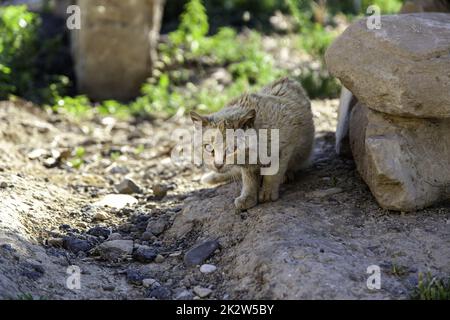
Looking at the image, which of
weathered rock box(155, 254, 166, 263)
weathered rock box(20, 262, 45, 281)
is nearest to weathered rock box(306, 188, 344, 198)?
weathered rock box(155, 254, 166, 263)

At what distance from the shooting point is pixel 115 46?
999 centimetres

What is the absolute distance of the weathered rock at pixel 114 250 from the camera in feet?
17.1

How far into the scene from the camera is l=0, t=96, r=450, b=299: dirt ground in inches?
176

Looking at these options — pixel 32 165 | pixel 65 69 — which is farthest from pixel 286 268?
pixel 65 69

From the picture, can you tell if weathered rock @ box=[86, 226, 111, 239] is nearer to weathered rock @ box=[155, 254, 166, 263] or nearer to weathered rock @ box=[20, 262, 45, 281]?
weathered rock @ box=[155, 254, 166, 263]

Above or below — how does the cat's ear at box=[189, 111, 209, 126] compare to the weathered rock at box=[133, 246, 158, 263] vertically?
above

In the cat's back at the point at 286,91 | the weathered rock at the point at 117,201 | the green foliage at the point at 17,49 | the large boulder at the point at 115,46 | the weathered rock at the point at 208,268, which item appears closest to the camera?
the weathered rock at the point at 208,268

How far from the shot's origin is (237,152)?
5.17 meters

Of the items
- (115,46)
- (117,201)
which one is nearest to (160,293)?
(117,201)

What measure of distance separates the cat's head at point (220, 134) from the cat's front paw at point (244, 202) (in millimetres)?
346

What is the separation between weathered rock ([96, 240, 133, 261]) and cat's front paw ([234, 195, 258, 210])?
873 mm

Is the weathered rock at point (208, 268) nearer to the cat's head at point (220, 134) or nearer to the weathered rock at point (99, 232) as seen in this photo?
the cat's head at point (220, 134)

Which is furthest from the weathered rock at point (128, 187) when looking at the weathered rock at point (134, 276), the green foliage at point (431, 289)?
the green foliage at point (431, 289)
